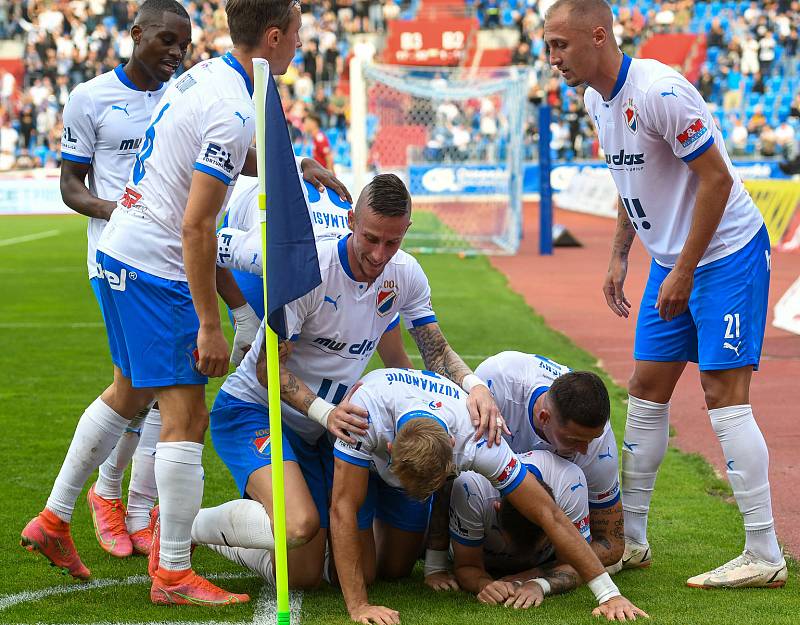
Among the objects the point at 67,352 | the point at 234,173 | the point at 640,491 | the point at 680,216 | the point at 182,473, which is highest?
the point at 234,173

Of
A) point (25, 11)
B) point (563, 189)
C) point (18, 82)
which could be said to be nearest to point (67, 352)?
point (563, 189)

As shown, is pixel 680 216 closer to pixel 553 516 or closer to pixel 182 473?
pixel 553 516

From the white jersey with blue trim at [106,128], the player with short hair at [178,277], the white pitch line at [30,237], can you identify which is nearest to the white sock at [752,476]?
the player with short hair at [178,277]

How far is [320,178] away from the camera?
5000 millimetres

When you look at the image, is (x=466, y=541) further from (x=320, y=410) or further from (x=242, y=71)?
(x=242, y=71)

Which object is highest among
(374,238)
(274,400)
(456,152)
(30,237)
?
(374,238)

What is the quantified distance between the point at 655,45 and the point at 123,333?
33013mm

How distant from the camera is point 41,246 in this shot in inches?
806

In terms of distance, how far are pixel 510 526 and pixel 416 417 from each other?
762 millimetres

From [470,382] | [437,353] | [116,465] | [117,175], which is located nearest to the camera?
[470,382]

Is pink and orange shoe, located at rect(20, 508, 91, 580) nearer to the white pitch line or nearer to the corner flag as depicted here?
the corner flag

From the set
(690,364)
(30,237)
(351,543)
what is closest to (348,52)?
(30,237)

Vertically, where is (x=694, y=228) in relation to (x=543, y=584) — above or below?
above

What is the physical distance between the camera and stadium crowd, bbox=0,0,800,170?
30531 millimetres
